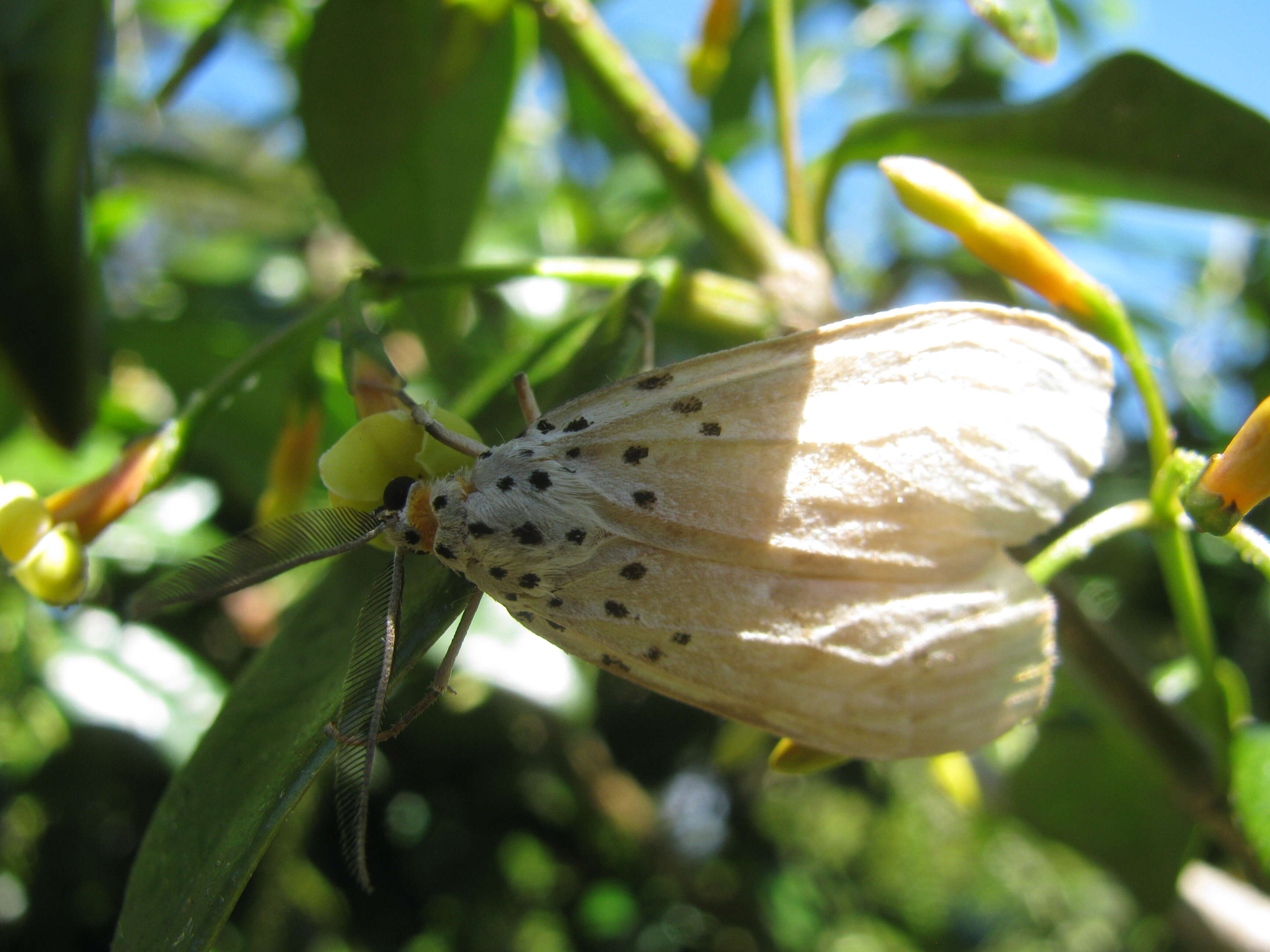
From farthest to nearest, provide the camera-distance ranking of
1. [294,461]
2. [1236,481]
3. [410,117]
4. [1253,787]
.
→ [410,117] → [294,461] → [1253,787] → [1236,481]

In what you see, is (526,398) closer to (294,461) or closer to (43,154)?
(294,461)

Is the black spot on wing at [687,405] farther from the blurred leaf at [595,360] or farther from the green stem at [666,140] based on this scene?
the green stem at [666,140]

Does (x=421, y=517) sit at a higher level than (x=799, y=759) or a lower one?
higher

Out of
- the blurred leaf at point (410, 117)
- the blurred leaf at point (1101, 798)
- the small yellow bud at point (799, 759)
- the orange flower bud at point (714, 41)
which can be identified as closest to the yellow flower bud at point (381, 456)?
the small yellow bud at point (799, 759)

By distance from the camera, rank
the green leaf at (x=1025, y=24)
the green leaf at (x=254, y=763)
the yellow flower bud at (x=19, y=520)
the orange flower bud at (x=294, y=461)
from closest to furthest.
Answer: the green leaf at (x=254, y=763) < the green leaf at (x=1025, y=24) < the yellow flower bud at (x=19, y=520) < the orange flower bud at (x=294, y=461)

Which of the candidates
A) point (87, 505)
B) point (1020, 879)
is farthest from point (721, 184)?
point (1020, 879)

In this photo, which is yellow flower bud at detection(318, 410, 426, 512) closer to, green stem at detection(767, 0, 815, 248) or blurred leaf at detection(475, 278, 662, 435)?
blurred leaf at detection(475, 278, 662, 435)

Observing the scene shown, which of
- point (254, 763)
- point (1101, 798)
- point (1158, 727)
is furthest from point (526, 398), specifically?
point (1101, 798)
